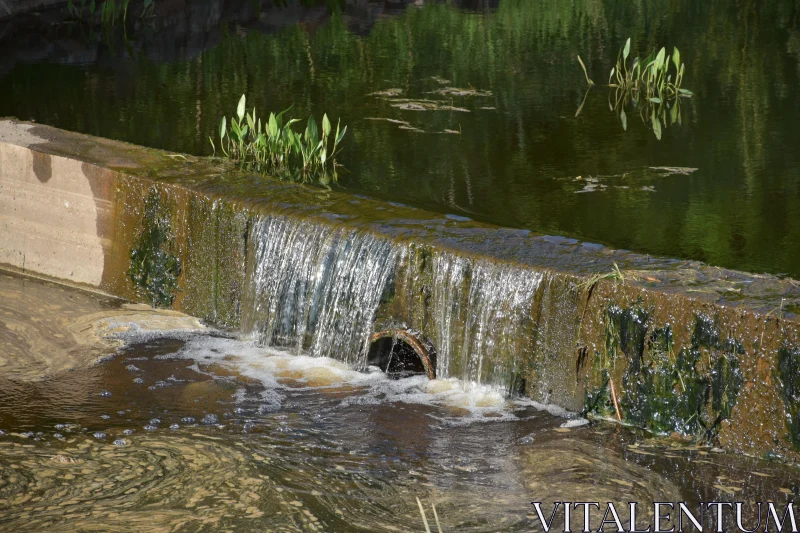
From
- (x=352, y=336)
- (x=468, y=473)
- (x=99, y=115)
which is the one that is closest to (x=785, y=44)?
(x=99, y=115)

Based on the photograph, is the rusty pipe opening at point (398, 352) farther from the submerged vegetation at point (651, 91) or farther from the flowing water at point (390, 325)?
the submerged vegetation at point (651, 91)

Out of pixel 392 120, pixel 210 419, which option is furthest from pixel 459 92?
pixel 210 419

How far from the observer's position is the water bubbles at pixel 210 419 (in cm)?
525

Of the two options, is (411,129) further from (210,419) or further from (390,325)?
(210,419)

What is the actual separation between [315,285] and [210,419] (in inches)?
48.8

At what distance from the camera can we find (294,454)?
16.0 feet

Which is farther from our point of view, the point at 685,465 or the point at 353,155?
the point at 353,155

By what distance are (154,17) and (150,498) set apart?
14.1 meters

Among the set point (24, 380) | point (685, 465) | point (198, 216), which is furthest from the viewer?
point (198, 216)

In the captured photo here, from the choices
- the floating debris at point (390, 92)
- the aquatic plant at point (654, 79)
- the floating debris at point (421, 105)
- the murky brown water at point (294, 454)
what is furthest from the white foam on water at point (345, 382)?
the aquatic plant at point (654, 79)

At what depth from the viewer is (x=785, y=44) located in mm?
12703

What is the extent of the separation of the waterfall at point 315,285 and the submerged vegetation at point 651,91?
13.6 ft

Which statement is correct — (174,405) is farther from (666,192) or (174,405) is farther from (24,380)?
(666,192)

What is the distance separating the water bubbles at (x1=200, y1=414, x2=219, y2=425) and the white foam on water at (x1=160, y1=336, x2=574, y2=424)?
32cm
